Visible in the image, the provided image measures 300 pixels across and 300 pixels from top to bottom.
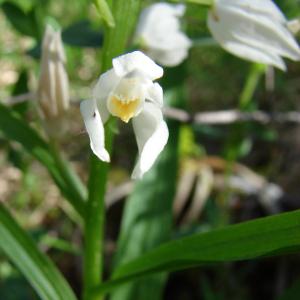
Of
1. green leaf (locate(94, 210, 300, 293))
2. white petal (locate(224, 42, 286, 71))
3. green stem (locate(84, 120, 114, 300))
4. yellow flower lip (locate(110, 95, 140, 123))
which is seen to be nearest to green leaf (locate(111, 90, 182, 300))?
green stem (locate(84, 120, 114, 300))

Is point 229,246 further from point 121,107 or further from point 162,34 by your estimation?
point 162,34

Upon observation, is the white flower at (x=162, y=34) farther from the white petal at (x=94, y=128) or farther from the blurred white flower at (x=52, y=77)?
the white petal at (x=94, y=128)

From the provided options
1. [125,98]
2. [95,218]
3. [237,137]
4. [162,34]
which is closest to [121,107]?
[125,98]

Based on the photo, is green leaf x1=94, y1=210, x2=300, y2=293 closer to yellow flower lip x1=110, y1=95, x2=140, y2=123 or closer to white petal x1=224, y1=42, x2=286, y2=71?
yellow flower lip x1=110, y1=95, x2=140, y2=123

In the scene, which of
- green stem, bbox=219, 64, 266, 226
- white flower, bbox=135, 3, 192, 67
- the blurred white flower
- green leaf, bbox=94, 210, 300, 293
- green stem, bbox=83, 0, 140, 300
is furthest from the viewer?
green stem, bbox=219, 64, 266, 226

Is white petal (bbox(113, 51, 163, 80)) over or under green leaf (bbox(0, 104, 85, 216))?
over

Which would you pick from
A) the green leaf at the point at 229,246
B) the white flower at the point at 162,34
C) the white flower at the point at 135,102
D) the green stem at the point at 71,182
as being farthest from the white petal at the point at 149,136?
the white flower at the point at 162,34

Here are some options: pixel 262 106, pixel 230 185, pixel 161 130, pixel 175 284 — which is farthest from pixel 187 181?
pixel 161 130
